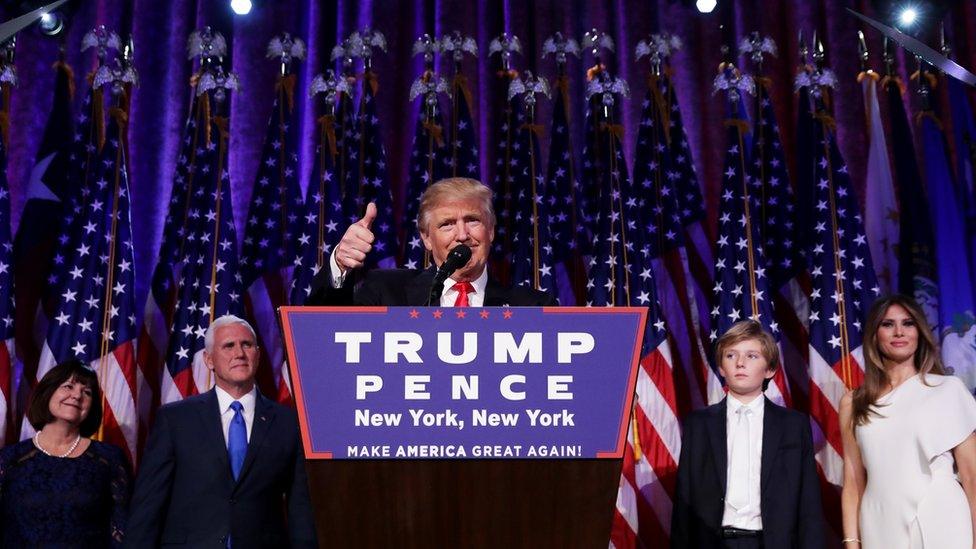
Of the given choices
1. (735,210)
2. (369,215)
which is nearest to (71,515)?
(369,215)

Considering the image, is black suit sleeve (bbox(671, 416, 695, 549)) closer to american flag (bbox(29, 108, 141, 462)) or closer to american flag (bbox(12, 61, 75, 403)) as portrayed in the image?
american flag (bbox(29, 108, 141, 462))

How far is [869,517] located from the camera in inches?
139

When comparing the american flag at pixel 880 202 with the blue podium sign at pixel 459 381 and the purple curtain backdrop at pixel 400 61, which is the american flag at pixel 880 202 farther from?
the blue podium sign at pixel 459 381

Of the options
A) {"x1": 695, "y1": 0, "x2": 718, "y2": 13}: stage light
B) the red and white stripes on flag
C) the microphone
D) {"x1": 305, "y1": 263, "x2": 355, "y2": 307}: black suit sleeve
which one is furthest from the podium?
{"x1": 695, "y1": 0, "x2": 718, "y2": 13}: stage light

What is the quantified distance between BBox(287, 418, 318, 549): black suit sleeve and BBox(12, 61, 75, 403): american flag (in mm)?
2173

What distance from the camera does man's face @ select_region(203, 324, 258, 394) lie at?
373 cm

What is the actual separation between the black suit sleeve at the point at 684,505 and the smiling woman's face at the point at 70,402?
233 centimetres

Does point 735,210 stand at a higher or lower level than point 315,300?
higher

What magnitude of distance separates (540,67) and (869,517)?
3340 millimetres

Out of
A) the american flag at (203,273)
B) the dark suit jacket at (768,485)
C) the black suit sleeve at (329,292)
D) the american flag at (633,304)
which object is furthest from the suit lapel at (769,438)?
the american flag at (203,273)

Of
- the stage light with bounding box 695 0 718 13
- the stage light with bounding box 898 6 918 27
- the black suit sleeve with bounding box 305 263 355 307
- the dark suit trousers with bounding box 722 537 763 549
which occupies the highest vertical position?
the stage light with bounding box 695 0 718 13

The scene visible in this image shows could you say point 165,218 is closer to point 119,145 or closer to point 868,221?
point 119,145

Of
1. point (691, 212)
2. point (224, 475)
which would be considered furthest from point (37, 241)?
point (691, 212)

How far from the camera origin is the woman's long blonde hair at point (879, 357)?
3633 mm
